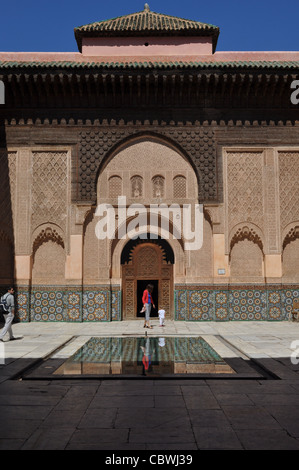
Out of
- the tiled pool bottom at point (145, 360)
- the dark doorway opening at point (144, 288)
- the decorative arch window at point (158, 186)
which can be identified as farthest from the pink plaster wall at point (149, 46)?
the tiled pool bottom at point (145, 360)

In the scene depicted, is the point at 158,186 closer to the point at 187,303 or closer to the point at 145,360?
the point at 187,303

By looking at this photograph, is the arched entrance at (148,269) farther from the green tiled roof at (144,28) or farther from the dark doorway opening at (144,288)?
the green tiled roof at (144,28)

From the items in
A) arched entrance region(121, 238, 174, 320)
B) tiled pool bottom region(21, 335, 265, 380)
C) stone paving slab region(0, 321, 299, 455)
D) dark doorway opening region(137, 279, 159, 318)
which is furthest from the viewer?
dark doorway opening region(137, 279, 159, 318)

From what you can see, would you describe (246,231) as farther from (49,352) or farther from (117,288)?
(49,352)

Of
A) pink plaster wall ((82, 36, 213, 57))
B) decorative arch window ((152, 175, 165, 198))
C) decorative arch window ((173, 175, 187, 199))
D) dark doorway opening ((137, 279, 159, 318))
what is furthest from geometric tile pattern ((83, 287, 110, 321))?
pink plaster wall ((82, 36, 213, 57))

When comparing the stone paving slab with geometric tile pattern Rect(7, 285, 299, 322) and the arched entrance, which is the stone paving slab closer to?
geometric tile pattern Rect(7, 285, 299, 322)

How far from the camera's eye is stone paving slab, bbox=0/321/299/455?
2416 millimetres

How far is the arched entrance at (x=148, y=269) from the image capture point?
10.1 metres

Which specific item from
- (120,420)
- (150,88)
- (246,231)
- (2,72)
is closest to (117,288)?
(246,231)

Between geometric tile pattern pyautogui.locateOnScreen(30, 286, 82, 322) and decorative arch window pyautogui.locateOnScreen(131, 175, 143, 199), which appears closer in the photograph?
geometric tile pattern pyautogui.locateOnScreen(30, 286, 82, 322)

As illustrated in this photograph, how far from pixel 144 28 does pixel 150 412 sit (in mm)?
10969

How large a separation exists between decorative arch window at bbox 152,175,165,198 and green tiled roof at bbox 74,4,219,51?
4.24 meters

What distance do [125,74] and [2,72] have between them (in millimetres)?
2796
